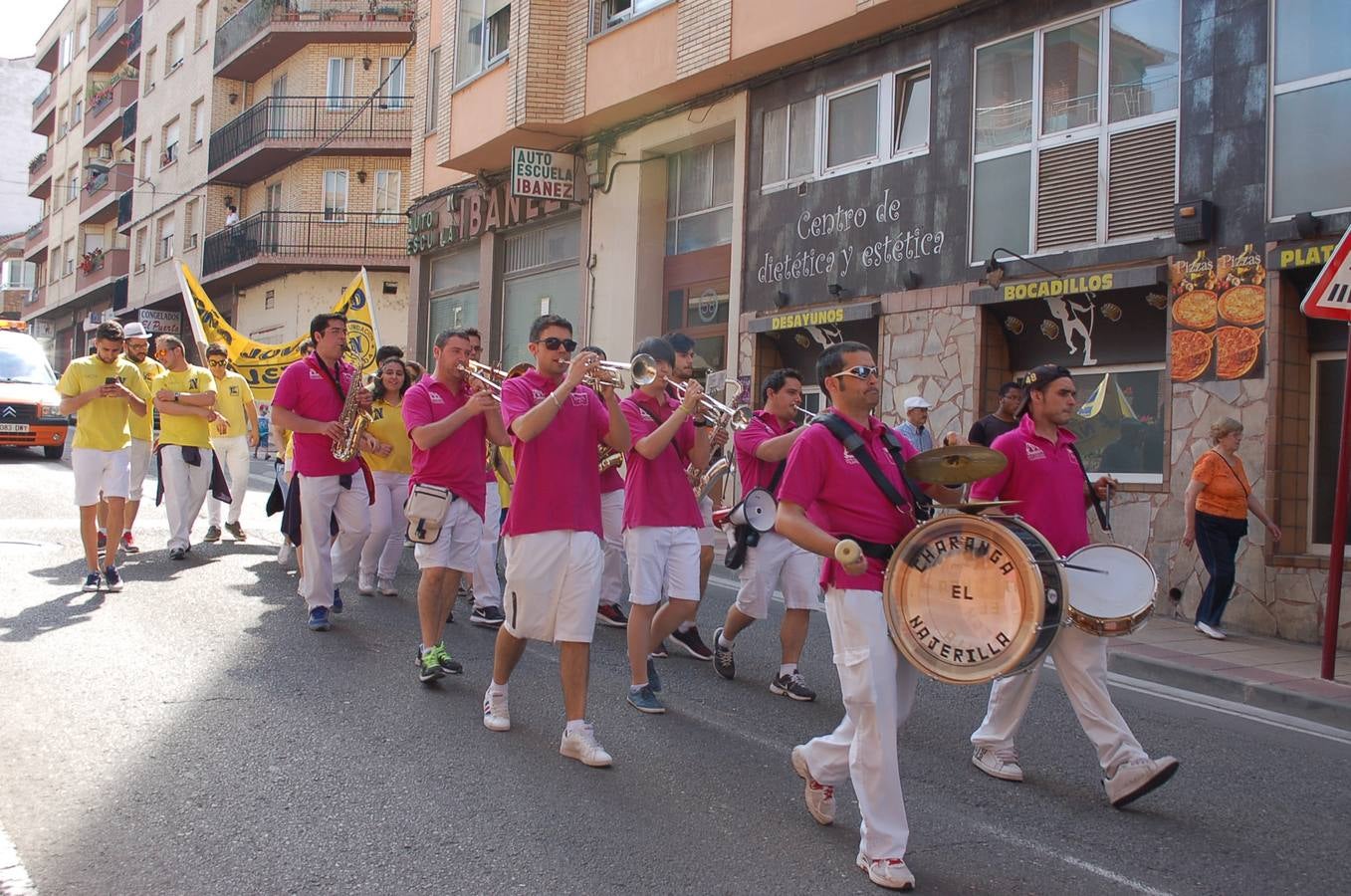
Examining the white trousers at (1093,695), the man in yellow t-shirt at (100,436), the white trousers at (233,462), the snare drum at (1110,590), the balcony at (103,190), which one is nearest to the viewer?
the snare drum at (1110,590)

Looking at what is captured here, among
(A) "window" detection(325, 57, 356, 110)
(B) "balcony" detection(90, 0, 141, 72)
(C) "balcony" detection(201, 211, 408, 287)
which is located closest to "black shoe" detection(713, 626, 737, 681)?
(C) "balcony" detection(201, 211, 408, 287)

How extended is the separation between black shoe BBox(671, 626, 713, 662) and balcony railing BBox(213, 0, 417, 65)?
97.3 ft

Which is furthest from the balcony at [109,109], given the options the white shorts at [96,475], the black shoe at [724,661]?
the black shoe at [724,661]

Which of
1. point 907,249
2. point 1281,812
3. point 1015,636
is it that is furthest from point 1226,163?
point 1015,636

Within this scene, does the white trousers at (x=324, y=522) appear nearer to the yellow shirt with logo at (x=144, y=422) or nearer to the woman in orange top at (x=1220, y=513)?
the yellow shirt with logo at (x=144, y=422)

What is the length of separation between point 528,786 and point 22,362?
71.2 feet

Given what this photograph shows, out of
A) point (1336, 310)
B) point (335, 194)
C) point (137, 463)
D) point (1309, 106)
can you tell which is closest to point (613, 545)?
point (1336, 310)

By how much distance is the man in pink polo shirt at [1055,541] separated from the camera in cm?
520

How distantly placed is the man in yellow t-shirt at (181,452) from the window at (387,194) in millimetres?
23357

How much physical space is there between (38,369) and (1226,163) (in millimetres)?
20717

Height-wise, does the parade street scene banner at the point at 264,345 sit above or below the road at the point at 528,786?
above

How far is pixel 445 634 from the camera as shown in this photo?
8.41 m

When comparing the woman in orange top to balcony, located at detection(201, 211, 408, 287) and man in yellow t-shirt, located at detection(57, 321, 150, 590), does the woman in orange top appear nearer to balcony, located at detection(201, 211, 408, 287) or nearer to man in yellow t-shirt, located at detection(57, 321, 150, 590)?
man in yellow t-shirt, located at detection(57, 321, 150, 590)

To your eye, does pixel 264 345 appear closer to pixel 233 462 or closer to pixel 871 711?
pixel 233 462
